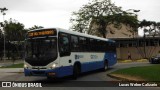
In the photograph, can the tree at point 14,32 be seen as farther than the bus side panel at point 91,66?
Yes

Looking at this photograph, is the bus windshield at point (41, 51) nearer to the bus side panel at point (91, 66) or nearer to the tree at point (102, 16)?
the bus side panel at point (91, 66)

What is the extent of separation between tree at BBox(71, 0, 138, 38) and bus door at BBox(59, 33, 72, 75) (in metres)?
38.9

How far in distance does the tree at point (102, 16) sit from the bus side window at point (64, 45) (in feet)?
127

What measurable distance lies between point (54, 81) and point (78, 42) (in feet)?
10.7

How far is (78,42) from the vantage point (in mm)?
23109

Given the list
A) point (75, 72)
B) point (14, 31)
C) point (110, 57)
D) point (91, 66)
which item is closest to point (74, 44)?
point (75, 72)

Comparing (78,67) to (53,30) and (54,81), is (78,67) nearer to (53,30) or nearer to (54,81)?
(54,81)

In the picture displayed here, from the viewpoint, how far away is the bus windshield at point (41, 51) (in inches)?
760

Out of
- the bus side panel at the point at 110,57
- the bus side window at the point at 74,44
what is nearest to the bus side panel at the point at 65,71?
the bus side window at the point at 74,44

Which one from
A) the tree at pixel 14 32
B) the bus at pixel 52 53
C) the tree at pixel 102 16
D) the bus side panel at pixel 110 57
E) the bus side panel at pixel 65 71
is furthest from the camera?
the tree at pixel 14 32

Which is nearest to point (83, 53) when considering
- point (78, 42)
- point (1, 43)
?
point (78, 42)

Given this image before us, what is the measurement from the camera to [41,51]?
19.5 metres

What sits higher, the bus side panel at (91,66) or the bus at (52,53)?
the bus at (52,53)

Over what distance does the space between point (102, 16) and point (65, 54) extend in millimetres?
39986
